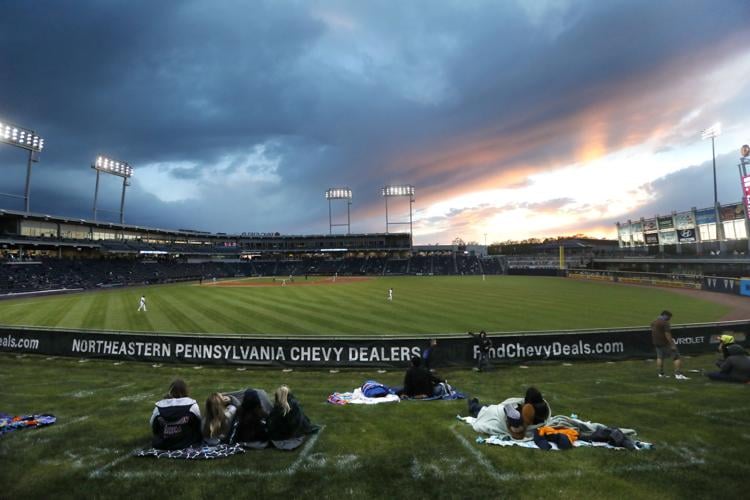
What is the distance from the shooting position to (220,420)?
7.49 m

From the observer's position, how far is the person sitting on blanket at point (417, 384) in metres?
10.8

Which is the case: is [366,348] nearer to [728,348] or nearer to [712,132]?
[728,348]

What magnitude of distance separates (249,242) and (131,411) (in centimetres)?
12836

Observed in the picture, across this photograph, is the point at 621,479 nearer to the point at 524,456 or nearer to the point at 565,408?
the point at 524,456

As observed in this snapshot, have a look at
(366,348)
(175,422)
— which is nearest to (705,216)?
(366,348)

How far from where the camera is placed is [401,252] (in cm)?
12900

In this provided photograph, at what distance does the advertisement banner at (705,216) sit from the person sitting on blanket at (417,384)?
81.1m

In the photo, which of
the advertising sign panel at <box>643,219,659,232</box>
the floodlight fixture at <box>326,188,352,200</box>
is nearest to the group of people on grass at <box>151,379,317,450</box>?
the advertising sign panel at <box>643,219,659,232</box>

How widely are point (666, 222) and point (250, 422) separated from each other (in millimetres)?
95141

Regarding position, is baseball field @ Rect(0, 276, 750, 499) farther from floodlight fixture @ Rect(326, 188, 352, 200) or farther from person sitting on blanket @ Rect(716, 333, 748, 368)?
floodlight fixture @ Rect(326, 188, 352, 200)

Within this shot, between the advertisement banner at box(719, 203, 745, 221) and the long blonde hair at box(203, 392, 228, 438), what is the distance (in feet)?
271

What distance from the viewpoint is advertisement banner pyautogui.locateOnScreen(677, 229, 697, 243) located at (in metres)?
71.6

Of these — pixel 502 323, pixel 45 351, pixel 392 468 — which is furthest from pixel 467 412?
pixel 45 351

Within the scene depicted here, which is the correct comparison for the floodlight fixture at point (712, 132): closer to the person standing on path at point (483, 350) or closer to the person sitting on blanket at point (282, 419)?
the person standing on path at point (483, 350)
